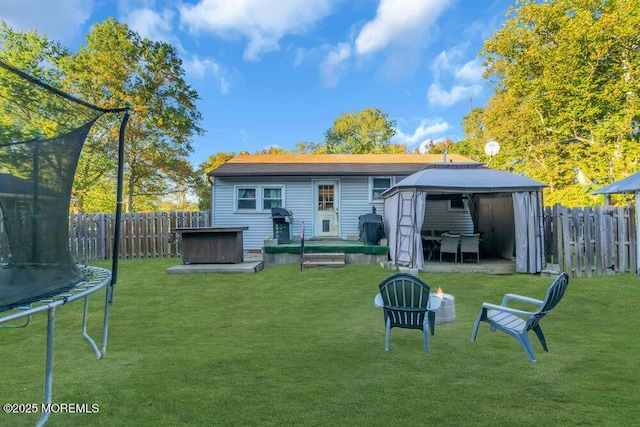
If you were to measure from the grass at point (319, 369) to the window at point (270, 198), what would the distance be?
7447 mm

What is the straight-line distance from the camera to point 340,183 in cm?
1360

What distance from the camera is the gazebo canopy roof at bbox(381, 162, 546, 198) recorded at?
892 cm

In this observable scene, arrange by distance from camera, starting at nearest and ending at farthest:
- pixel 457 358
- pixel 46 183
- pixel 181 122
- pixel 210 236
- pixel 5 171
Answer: pixel 5 171 < pixel 46 183 < pixel 457 358 < pixel 210 236 < pixel 181 122

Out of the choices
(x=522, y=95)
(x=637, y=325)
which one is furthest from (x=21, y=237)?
(x=522, y=95)

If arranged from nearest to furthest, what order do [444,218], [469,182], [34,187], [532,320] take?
[34,187] → [532,320] → [469,182] → [444,218]

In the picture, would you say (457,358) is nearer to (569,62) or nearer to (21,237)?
(21,237)

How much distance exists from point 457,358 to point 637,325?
3232 millimetres

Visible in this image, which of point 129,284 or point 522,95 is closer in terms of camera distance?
point 129,284

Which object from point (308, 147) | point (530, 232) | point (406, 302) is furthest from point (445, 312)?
point (308, 147)

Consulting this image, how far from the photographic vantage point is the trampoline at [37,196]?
2.21 m

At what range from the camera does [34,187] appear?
8.14 feet

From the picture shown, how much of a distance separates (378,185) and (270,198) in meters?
4.38

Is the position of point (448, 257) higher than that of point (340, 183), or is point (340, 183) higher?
point (340, 183)

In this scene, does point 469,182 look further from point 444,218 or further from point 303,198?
point 303,198
